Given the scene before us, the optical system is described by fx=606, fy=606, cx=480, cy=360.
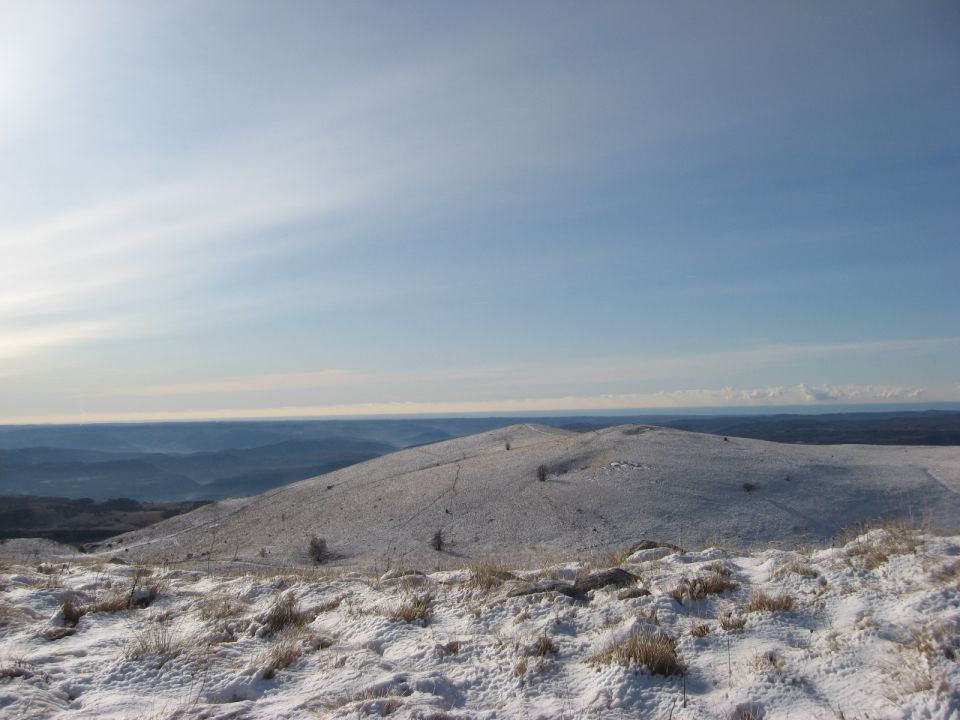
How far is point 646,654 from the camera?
5.26 m

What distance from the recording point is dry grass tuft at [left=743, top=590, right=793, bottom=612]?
6293 mm

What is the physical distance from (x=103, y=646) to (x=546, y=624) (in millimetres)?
4714

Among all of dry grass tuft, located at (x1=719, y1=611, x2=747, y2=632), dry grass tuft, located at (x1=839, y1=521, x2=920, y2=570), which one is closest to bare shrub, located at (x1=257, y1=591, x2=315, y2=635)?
dry grass tuft, located at (x1=719, y1=611, x2=747, y2=632)

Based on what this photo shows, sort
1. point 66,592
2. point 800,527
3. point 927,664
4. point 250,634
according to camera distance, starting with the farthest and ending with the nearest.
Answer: point 800,527, point 66,592, point 250,634, point 927,664

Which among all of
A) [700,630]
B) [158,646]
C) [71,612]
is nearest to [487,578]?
[700,630]

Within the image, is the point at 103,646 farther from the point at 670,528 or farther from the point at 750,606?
the point at 670,528

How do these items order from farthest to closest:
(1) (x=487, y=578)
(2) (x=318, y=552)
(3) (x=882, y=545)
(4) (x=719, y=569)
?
(2) (x=318, y=552)
(1) (x=487, y=578)
(4) (x=719, y=569)
(3) (x=882, y=545)

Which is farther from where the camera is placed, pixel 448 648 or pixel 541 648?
pixel 448 648

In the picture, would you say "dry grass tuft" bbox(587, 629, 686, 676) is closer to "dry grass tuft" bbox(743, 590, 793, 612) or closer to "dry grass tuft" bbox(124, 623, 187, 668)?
"dry grass tuft" bbox(743, 590, 793, 612)

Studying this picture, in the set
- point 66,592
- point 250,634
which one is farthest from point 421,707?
point 66,592

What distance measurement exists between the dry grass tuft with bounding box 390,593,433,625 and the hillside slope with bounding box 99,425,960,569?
934 centimetres

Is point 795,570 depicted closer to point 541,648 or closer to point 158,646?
point 541,648

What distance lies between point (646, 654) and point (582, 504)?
17.1 m

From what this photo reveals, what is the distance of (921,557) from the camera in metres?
6.59
